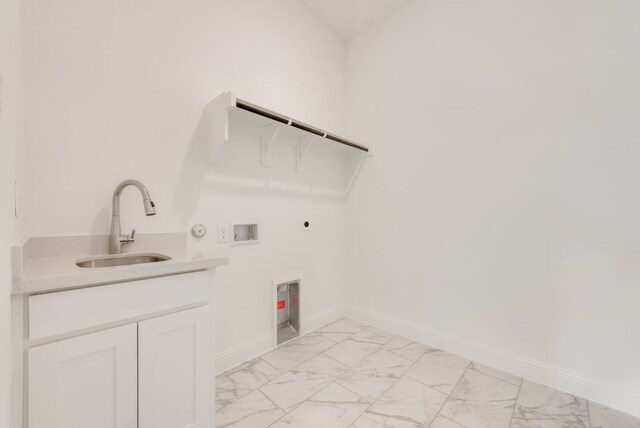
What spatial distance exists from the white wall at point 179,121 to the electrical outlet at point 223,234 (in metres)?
0.04

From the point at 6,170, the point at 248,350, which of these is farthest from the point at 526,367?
the point at 6,170

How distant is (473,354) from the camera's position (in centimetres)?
190

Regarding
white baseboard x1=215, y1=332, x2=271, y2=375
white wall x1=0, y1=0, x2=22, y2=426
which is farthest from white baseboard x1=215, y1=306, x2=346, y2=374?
white wall x1=0, y1=0, x2=22, y2=426

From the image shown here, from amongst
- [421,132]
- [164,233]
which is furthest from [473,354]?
[164,233]

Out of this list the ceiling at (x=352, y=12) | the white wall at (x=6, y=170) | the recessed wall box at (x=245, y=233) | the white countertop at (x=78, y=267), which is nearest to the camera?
the white wall at (x=6, y=170)

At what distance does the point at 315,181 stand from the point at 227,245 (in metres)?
1.00

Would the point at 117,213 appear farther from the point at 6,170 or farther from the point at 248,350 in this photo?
the point at 248,350

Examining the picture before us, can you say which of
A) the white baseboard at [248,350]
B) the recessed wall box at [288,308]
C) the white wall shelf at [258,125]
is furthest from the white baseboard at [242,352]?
the white wall shelf at [258,125]

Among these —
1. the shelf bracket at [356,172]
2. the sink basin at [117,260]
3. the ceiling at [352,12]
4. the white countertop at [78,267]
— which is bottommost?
the sink basin at [117,260]

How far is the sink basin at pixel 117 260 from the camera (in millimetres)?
1204

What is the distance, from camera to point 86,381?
2.85 ft

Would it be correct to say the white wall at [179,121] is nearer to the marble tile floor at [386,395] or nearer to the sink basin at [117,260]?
the sink basin at [117,260]

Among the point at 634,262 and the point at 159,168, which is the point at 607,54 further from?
the point at 159,168

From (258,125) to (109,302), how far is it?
1431 millimetres
